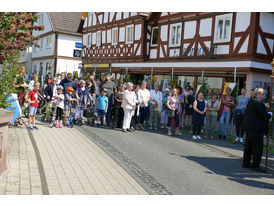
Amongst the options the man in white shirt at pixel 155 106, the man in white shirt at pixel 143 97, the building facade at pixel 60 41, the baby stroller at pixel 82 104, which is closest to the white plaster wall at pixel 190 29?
the man in white shirt at pixel 155 106

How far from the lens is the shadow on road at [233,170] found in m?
6.91

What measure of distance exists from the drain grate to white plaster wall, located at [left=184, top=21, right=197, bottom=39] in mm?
12073

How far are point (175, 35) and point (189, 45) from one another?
5.69 feet

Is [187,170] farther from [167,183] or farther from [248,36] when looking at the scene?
[248,36]

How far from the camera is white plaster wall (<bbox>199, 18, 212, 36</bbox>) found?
19438mm

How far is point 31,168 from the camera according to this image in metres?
6.52

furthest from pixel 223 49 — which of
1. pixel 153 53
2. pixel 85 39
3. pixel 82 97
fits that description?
pixel 85 39

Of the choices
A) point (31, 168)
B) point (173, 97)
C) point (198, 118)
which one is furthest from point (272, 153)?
point (31, 168)

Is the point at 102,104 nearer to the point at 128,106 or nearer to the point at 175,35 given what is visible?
the point at 128,106

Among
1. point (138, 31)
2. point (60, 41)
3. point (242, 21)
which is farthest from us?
point (60, 41)

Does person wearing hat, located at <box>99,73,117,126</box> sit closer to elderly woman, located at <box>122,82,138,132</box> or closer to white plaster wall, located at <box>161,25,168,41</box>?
elderly woman, located at <box>122,82,138,132</box>

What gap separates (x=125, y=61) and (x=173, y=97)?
14347mm

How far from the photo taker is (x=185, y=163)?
817cm

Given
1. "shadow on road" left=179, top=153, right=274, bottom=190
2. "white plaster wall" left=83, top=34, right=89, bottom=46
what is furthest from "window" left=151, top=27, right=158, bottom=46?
"shadow on road" left=179, top=153, right=274, bottom=190
